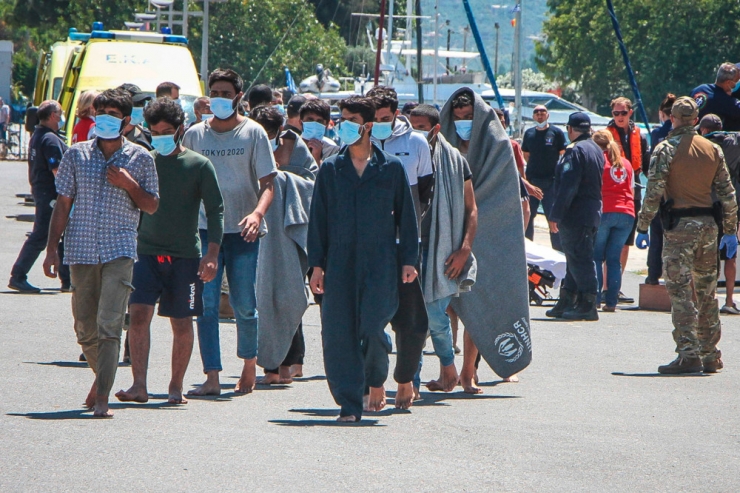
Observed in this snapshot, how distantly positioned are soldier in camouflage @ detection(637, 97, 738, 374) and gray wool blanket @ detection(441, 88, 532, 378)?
5.33 ft

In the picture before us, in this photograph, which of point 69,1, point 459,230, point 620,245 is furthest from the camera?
point 69,1

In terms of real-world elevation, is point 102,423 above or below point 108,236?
below

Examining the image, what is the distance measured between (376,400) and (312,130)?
2.51 metres

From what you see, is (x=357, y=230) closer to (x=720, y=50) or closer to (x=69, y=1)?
(x=69, y=1)

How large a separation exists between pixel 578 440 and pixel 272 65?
5222 centimetres

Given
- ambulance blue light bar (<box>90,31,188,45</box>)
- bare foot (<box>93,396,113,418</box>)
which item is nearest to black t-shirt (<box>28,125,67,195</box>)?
bare foot (<box>93,396,113,418</box>)

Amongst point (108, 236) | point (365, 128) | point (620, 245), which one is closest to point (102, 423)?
point (108, 236)

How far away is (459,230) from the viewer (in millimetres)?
7691

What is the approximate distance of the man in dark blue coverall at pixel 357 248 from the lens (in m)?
6.97

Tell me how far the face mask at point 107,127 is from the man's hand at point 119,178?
18 cm

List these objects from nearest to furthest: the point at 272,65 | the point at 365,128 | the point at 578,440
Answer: the point at 578,440 → the point at 365,128 → the point at 272,65

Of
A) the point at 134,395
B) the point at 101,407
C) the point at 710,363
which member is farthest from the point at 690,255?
the point at 101,407

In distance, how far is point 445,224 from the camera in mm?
7641

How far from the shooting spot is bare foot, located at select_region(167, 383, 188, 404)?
7.44m
